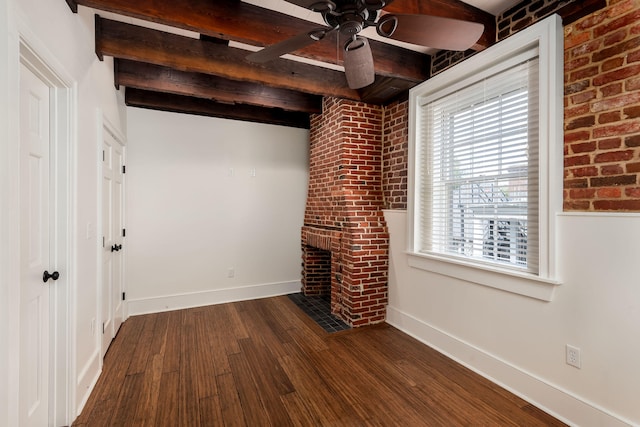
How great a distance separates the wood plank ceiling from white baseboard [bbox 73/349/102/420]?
2245mm

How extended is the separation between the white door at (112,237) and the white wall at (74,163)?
0.30 m

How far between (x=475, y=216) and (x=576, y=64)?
1.16 meters

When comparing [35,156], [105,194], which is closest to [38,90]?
[35,156]

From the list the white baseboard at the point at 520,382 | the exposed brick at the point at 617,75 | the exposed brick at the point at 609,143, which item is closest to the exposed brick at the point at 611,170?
the exposed brick at the point at 609,143

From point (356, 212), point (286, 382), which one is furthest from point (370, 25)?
point (286, 382)

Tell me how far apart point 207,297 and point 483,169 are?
11.2 ft

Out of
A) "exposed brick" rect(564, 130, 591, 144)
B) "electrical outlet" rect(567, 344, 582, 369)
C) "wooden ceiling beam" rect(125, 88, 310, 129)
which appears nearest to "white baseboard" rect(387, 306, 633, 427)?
"electrical outlet" rect(567, 344, 582, 369)

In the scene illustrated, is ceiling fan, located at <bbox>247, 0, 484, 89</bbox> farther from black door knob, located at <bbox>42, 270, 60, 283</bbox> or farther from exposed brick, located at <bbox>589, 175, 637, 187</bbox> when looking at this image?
black door knob, located at <bbox>42, 270, 60, 283</bbox>

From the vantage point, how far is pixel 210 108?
3719 mm

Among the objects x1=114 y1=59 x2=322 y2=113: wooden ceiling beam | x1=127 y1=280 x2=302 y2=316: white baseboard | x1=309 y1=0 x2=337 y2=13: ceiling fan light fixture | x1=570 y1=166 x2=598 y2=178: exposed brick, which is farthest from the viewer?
x1=127 y1=280 x2=302 y2=316: white baseboard

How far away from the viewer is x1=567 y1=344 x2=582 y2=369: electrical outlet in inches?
69.6

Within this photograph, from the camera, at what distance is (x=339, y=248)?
3412 millimetres

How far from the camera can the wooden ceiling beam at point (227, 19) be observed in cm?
174

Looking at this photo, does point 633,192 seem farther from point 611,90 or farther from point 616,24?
point 616,24
